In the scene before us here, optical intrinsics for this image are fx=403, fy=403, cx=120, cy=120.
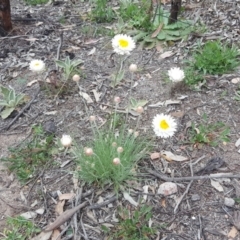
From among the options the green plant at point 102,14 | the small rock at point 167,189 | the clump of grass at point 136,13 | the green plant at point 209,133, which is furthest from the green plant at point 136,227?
the green plant at point 102,14

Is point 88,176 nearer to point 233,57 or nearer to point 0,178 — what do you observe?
point 0,178

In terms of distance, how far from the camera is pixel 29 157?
255cm

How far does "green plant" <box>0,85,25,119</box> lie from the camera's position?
9.66ft

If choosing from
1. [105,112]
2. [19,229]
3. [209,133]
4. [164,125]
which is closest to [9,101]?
[105,112]

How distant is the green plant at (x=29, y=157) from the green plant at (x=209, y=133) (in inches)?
36.2

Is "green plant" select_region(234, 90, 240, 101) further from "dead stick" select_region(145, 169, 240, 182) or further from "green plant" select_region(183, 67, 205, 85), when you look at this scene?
"dead stick" select_region(145, 169, 240, 182)

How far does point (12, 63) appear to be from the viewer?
3494 millimetres

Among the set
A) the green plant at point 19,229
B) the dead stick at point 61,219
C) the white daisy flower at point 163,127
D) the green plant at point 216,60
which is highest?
the white daisy flower at point 163,127

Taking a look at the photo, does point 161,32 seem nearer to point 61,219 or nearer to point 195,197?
point 195,197

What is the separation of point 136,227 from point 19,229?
657 millimetres

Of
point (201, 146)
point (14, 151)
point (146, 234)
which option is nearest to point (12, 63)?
point (14, 151)

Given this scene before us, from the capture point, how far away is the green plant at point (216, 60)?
3086mm

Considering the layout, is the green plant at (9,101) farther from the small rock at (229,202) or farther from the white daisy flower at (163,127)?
the small rock at (229,202)

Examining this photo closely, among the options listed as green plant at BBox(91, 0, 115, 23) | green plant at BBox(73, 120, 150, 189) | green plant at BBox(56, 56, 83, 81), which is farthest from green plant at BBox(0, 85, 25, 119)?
green plant at BBox(91, 0, 115, 23)
